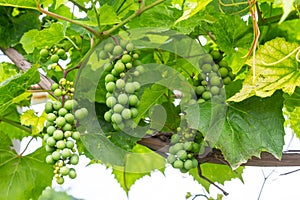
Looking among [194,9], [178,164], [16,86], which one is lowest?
[178,164]

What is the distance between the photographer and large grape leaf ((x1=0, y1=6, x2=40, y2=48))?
103 centimetres

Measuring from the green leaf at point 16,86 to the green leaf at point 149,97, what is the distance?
0.52 feet

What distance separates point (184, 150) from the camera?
0.70 m

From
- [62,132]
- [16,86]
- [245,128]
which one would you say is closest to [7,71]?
[16,86]

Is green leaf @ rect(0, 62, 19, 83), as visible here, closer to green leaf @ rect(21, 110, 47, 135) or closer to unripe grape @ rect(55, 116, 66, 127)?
green leaf @ rect(21, 110, 47, 135)

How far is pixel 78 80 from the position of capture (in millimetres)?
754

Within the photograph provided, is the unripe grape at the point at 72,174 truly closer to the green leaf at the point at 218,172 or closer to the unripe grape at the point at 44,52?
the unripe grape at the point at 44,52

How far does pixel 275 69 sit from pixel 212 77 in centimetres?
9

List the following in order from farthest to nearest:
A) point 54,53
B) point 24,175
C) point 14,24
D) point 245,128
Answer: point 14,24 < point 24,175 < point 54,53 < point 245,128

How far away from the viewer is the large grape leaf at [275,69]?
0.62 m

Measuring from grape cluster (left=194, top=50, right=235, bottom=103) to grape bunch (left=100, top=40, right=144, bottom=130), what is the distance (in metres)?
0.09

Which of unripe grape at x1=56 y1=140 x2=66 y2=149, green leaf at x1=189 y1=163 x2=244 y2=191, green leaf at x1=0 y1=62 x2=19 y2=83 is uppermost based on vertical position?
green leaf at x1=0 y1=62 x2=19 y2=83

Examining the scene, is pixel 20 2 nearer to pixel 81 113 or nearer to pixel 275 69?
pixel 81 113

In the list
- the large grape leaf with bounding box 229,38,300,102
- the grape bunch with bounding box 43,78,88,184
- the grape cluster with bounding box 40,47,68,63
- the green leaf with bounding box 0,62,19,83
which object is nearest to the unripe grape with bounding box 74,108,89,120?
the grape bunch with bounding box 43,78,88,184
